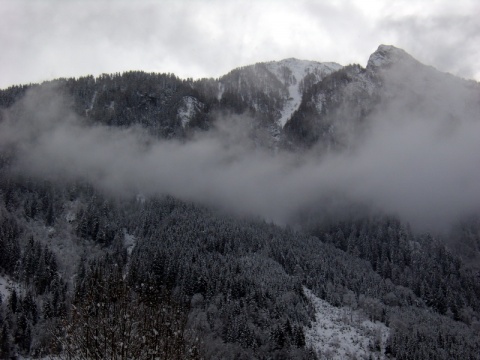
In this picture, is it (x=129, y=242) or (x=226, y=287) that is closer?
(x=226, y=287)

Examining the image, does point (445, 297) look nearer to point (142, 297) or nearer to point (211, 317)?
point (211, 317)

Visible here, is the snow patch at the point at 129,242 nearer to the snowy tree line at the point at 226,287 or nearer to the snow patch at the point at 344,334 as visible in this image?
the snowy tree line at the point at 226,287

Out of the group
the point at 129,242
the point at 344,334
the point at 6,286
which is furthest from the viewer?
the point at 129,242

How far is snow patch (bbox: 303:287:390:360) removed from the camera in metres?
123

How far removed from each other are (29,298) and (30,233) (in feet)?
164

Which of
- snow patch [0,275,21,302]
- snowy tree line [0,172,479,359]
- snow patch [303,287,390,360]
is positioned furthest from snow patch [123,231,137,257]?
snow patch [303,287,390,360]

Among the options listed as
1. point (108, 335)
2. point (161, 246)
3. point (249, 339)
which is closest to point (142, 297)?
point (108, 335)

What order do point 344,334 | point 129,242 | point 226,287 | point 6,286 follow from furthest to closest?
point 129,242 → point 226,287 → point 6,286 → point 344,334

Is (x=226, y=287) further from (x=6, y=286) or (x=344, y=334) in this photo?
(x=6, y=286)

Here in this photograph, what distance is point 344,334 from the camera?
433 feet

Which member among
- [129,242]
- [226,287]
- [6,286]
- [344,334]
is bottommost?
[6,286]

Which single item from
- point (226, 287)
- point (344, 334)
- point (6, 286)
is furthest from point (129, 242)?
point (344, 334)

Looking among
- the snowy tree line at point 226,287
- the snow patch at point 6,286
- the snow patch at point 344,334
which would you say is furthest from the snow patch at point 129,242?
the snow patch at point 344,334

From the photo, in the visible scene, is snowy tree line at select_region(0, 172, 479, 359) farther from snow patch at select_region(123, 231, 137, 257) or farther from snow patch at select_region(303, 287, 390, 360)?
snow patch at select_region(303, 287, 390, 360)
